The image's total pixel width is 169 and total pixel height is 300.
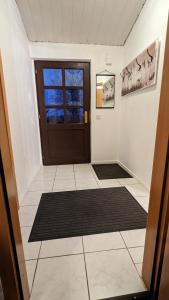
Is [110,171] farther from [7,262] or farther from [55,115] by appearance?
[7,262]

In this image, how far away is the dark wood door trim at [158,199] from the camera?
0.74m

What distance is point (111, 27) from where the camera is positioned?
2.67 metres

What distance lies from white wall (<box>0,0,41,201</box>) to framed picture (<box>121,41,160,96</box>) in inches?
71.8

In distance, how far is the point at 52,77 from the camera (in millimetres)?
3137

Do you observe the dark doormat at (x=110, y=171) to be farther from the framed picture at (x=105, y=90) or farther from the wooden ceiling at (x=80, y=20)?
the wooden ceiling at (x=80, y=20)

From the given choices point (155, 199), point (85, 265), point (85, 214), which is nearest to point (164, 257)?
point (155, 199)

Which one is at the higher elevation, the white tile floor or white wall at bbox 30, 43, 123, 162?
white wall at bbox 30, 43, 123, 162

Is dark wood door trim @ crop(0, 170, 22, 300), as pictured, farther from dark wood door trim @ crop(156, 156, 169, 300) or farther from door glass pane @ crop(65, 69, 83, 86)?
door glass pane @ crop(65, 69, 83, 86)

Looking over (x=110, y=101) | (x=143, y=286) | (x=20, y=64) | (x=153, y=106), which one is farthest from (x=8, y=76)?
(x=143, y=286)

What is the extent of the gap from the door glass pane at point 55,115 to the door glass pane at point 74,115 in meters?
0.15

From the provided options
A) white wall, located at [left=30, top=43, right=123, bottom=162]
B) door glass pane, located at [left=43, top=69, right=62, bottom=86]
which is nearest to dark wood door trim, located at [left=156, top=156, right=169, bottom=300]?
white wall, located at [left=30, top=43, right=123, bottom=162]

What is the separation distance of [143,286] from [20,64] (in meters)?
2.92

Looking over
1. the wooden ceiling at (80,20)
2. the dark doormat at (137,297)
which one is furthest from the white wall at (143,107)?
the dark doormat at (137,297)

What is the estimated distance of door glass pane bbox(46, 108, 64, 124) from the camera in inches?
130
